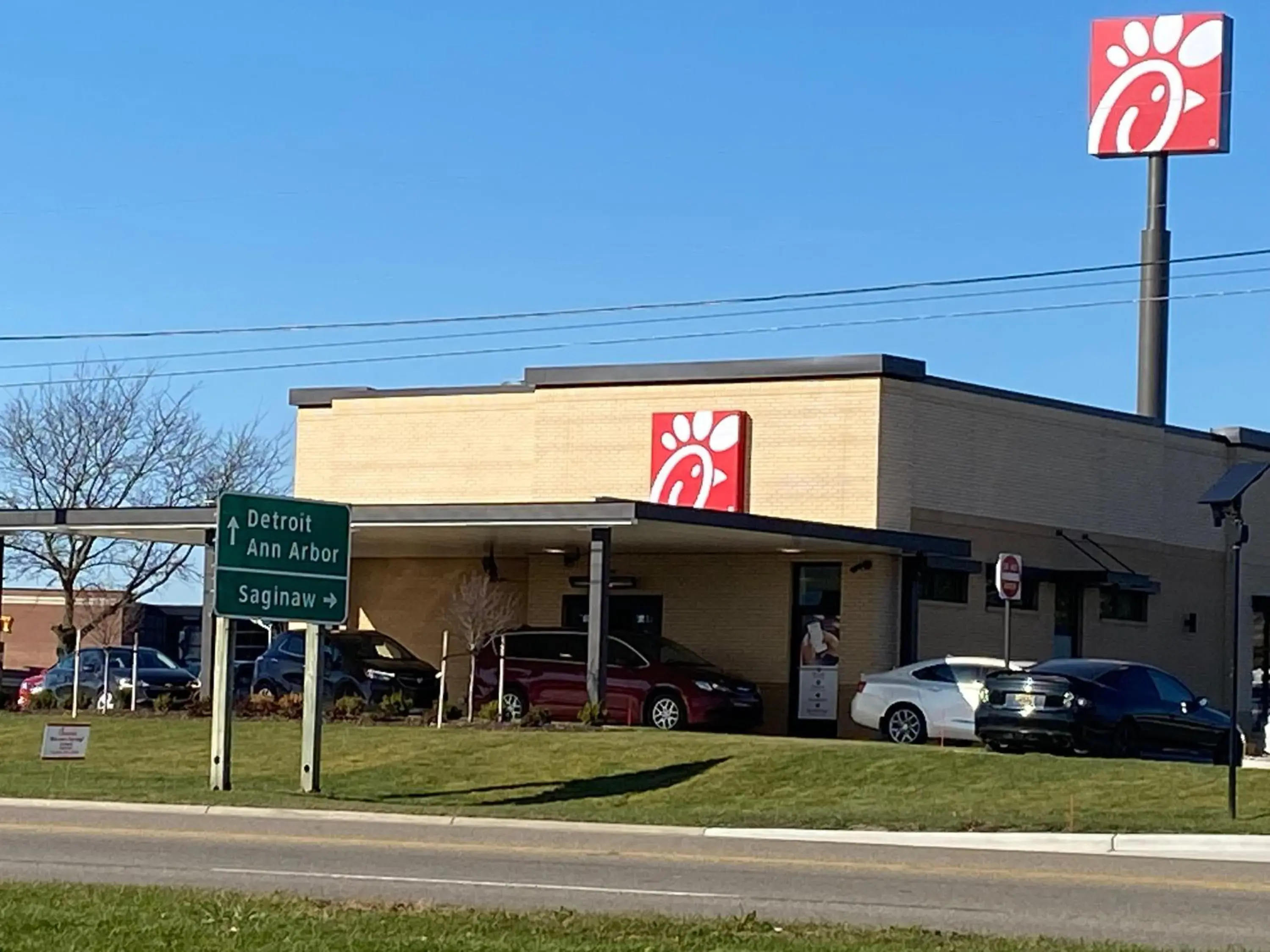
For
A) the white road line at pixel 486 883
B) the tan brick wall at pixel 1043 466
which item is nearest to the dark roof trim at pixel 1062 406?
the tan brick wall at pixel 1043 466

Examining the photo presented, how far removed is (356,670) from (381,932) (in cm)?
2233

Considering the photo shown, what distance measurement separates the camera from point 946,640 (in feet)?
115

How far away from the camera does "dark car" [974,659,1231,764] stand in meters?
25.3

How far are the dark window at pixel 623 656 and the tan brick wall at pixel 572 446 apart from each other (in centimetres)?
429

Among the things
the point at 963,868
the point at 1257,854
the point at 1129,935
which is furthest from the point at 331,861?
the point at 1257,854

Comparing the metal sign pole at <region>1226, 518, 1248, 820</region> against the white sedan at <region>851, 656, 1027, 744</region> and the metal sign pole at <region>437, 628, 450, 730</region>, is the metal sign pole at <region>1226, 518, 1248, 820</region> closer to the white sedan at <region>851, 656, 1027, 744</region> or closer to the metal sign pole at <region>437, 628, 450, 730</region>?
the white sedan at <region>851, 656, 1027, 744</region>

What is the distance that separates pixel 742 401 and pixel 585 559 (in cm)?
398

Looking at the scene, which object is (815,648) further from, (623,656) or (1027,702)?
(1027,702)

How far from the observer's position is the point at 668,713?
30.9 meters

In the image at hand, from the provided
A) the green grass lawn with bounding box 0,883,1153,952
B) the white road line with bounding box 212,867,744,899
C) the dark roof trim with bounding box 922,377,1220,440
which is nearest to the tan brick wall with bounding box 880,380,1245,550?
the dark roof trim with bounding box 922,377,1220,440

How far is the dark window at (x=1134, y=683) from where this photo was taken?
84.6ft

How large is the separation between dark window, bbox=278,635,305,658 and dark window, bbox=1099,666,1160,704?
14151mm

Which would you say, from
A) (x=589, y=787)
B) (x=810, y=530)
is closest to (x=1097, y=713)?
(x=589, y=787)

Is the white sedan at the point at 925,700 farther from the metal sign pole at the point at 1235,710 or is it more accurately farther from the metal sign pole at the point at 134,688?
the metal sign pole at the point at 134,688
